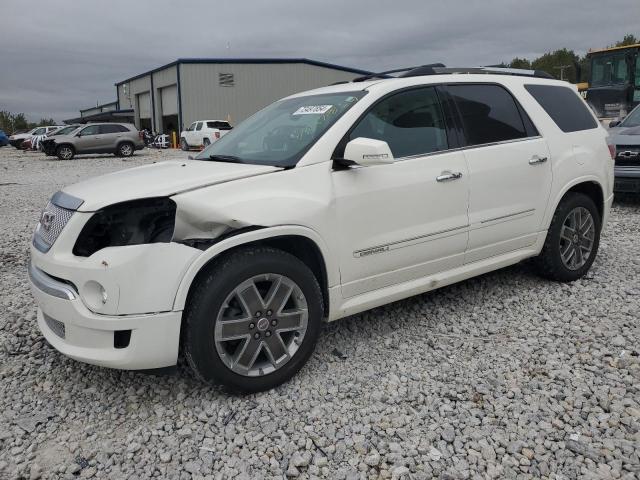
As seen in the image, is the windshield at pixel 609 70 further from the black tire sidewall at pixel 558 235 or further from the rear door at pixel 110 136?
the rear door at pixel 110 136

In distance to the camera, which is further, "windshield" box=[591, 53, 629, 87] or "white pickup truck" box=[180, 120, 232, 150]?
"white pickup truck" box=[180, 120, 232, 150]

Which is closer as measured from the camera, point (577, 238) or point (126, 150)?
point (577, 238)

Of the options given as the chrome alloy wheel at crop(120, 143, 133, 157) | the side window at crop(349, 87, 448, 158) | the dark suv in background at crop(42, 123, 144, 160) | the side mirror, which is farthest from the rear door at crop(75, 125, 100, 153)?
the side mirror

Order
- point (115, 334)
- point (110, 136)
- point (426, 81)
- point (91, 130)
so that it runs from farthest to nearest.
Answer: point (110, 136) → point (91, 130) → point (426, 81) → point (115, 334)

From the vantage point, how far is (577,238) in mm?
4727

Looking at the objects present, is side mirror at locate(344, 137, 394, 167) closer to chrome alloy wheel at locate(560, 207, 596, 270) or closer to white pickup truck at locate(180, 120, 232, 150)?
chrome alloy wheel at locate(560, 207, 596, 270)

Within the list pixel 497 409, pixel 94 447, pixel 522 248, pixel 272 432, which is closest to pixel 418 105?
pixel 522 248

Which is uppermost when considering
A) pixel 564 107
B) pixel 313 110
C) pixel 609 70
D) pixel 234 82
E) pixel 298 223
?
pixel 234 82

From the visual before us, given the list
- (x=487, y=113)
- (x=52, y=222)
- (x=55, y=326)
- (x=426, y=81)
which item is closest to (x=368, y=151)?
(x=426, y=81)

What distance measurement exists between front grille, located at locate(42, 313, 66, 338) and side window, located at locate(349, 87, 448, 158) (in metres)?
1.98

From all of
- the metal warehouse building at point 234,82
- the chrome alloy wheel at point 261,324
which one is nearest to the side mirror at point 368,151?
the chrome alloy wheel at point 261,324

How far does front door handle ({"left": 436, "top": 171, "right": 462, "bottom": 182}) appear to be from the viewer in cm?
363

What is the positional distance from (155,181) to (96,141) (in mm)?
24298

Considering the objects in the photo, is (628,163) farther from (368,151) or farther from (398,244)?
(368,151)
